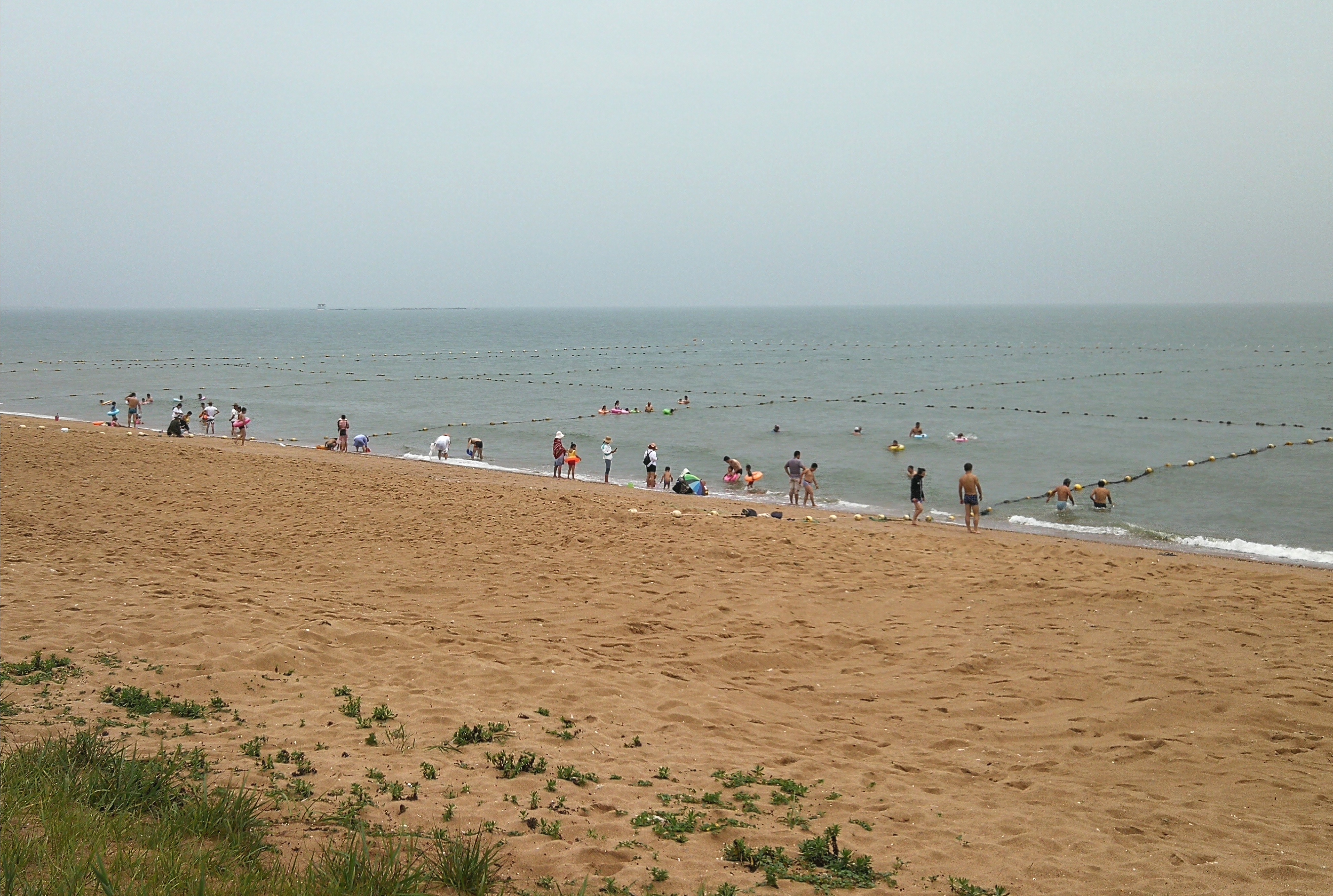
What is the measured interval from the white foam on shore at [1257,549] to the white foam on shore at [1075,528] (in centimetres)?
124

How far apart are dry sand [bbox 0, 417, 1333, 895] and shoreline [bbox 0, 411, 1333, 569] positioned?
339 centimetres

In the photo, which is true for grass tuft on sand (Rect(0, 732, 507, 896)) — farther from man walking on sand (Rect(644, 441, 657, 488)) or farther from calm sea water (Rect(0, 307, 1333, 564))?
man walking on sand (Rect(644, 441, 657, 488))

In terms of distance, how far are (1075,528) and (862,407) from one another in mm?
26496

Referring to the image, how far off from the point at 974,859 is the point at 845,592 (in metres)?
7.40

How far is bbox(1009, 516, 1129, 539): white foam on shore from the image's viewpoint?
22.9 meters

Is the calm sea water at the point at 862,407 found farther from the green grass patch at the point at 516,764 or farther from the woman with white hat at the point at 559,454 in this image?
the green grass patch at the point at 516,764

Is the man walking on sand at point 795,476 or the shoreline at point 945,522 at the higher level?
the man walking on sand at point 795,476

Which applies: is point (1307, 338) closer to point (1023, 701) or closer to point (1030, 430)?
point (1030, 430)

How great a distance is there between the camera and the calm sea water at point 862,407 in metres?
27.4

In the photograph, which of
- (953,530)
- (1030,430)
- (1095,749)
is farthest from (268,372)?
(1095,749)

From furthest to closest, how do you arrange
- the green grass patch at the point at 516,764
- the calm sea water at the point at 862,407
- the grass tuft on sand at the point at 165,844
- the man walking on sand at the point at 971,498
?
the calm sea water at the point at 862,407 → the man walking on sand at the point at 971,498 → the green grass patch at the point at 516,764 → the grass tuft on sand at the point at 165,844

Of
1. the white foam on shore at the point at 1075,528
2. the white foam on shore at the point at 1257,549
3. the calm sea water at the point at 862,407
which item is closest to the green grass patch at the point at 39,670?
the calm sea water at the point at 862,407

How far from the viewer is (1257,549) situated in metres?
21.1

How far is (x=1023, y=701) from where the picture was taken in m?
9.34
